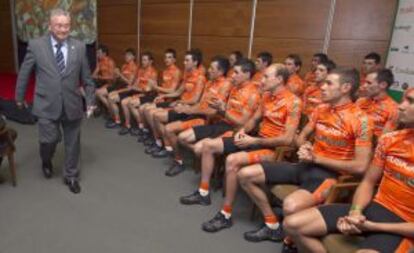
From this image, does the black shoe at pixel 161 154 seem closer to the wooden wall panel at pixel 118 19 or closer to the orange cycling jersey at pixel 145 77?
the orange cycling jersey at pixel 145 77

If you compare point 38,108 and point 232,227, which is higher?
point 38,108

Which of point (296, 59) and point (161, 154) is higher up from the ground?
point (296, 59)

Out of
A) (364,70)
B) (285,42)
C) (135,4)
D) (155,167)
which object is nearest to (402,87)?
(364,70)

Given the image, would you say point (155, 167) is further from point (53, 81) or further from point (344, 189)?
point (344, 189)

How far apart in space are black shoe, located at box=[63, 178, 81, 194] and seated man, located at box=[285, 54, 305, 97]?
7.72 feet

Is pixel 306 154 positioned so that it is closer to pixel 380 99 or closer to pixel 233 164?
pixel 233 164

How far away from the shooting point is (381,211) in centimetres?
171

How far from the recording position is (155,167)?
3.71m

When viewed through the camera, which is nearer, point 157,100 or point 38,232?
point 38,232

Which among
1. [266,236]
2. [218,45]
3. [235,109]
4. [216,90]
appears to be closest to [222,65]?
[216,90]

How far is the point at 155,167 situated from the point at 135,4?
379 cm

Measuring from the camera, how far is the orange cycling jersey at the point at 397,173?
1.64m

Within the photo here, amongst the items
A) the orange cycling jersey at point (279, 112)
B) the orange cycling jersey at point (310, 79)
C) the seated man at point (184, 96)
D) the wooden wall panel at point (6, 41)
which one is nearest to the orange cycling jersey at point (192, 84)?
the seated man at point (184, 96)

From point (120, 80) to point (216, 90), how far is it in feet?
8.68
